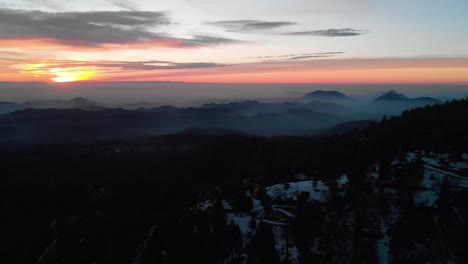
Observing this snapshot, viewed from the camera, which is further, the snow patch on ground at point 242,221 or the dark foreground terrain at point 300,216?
the snow patch on ground at point 242,221

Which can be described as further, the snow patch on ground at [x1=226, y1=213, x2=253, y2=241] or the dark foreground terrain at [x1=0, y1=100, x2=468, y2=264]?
the snow patch on ground at [x1=226, y1=213, x2=253, y2=241]

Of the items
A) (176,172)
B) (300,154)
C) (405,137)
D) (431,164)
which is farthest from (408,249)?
(176,172)

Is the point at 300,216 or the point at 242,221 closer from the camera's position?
the point at 300,216

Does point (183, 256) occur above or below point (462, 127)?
below

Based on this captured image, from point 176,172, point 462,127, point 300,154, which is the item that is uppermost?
point 462,127

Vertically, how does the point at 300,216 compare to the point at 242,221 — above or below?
above

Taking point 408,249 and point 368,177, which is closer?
point 408,249

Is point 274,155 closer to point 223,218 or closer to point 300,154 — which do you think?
point 300,154

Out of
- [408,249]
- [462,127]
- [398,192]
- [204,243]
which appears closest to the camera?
[408,249]

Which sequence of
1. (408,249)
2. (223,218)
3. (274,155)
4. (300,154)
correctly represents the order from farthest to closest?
Answer: (274,155) < (300,154) < (223,218) < (408,249)
